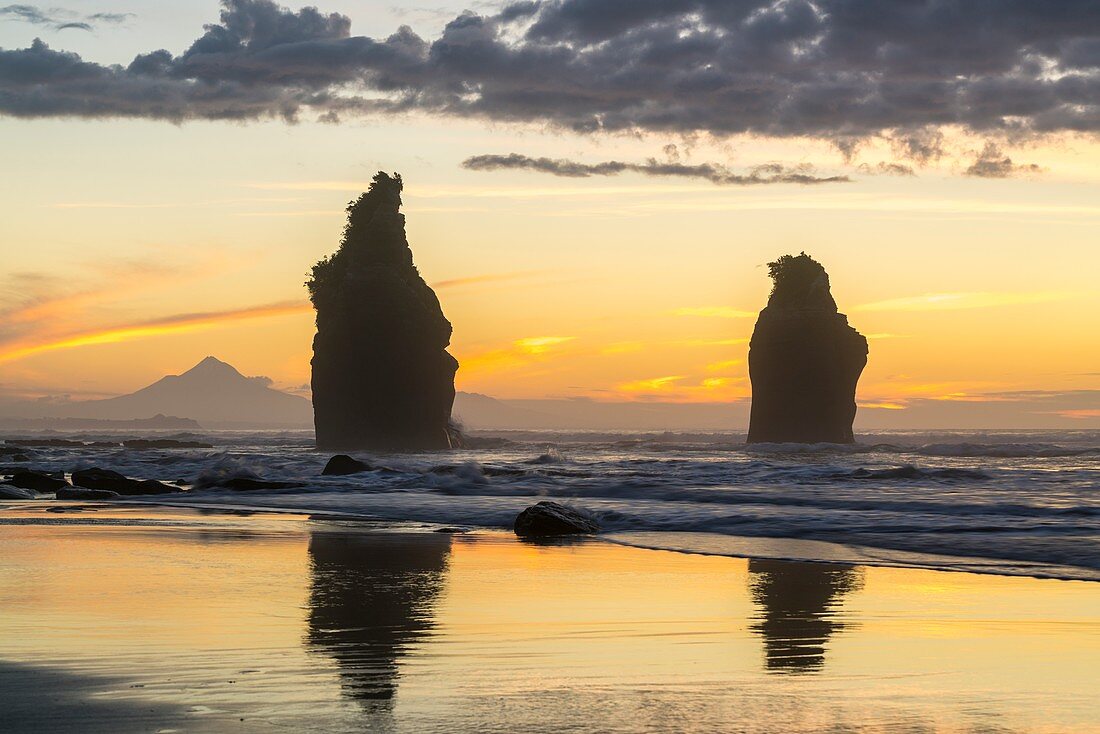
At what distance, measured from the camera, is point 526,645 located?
8.42m

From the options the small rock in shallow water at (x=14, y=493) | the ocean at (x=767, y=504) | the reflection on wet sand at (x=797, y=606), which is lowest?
the ocean at (x=767, y=504)

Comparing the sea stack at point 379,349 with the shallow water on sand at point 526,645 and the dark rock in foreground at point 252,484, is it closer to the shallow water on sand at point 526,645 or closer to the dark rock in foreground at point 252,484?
the dark rock in foreground at point 252,484

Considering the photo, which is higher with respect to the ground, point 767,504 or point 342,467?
point 342,467

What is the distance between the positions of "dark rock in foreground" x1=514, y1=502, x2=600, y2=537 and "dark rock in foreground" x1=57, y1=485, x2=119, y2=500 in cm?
1394

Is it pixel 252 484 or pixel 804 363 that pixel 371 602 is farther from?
pixel 804 363

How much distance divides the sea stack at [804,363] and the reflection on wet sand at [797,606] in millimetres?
76575

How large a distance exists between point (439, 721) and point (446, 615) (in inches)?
160

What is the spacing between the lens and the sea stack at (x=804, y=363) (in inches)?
3524

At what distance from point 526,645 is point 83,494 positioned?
77.1ft

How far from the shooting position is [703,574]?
1344 cm

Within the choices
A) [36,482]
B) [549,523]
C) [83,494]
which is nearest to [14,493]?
[83,494]

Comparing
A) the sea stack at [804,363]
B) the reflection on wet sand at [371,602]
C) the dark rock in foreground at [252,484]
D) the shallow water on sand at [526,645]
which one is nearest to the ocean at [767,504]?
the dark rock in foreground at [252,484]

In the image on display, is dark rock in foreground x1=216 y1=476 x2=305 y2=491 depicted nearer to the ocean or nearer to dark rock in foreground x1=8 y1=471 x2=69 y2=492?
the ocean

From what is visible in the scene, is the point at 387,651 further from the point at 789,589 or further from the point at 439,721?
the point at 789,589
